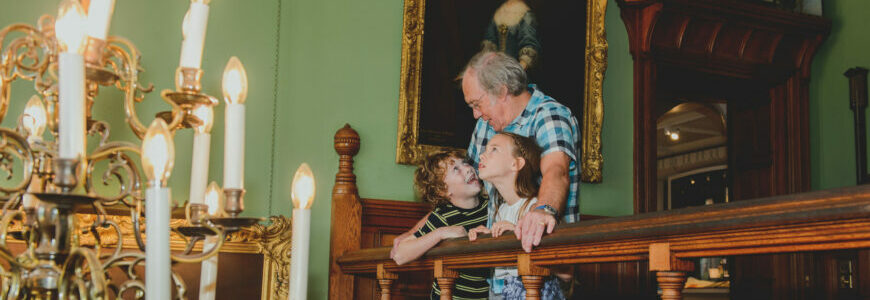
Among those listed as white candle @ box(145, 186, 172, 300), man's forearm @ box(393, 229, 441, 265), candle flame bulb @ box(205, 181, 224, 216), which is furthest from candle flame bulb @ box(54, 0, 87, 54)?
man's forearm @ box(393, 229, 441, 265)

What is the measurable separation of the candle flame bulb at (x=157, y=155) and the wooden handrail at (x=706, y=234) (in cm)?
112

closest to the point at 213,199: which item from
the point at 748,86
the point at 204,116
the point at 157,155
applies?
the point at 204,116

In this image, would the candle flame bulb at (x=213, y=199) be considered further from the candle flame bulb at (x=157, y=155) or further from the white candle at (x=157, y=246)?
the white candle at (x=157, y=246)

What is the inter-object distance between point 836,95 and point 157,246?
5276 millimetres

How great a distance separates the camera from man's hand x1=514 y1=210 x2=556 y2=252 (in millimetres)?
2273

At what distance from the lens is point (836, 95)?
5480mm

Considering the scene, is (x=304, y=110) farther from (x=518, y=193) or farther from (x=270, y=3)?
(x=518, y=193)

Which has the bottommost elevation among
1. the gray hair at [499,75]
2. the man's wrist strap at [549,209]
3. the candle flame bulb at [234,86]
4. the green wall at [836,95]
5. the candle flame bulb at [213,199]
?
the candle flame bulb at [213,199]

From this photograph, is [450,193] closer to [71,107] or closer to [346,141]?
[346,141]

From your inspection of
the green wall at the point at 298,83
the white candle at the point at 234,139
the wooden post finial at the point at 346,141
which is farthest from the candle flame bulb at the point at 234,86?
the wooden post finial at the point at 346,141

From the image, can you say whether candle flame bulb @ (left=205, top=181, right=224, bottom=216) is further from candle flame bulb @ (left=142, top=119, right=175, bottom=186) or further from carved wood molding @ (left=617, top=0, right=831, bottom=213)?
carved wood molding @ (left=617, top=0, right=831, bottom=213)

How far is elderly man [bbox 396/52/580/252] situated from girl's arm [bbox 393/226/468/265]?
0.19 m

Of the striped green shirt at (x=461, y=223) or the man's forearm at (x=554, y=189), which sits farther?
the striped green shirt at (x=461, y=223)

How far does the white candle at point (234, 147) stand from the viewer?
1506 millimetres
